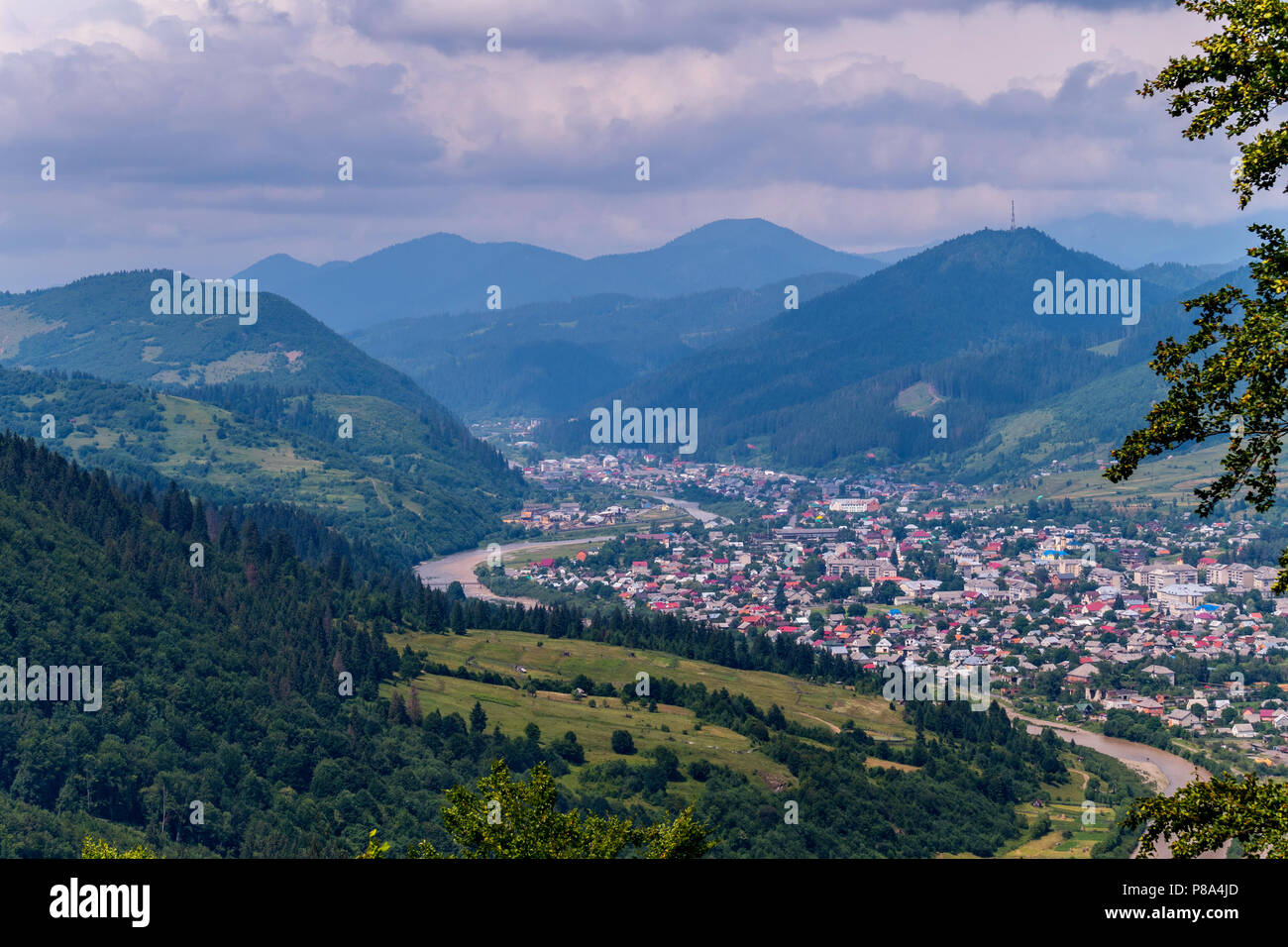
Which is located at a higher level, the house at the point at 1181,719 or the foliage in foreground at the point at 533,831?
the foliage in foreground at the point at 533,831

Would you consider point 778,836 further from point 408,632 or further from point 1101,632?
point 1101,632

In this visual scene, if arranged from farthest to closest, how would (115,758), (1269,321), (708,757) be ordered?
(708,757) → (115,758) → (1269,321)

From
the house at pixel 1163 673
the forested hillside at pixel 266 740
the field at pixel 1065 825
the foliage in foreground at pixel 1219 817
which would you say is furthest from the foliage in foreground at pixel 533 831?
Answer: the house at pixel 1163 673

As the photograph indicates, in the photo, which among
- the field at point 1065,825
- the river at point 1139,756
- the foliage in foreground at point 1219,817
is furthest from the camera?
the river at point 1139,756

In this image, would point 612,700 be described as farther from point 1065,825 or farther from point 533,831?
point 533,831

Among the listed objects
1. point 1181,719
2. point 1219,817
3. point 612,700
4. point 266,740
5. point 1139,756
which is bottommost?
point 1139,756

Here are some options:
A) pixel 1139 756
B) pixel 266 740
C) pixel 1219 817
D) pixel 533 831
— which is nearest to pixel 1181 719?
pixel 1139 756

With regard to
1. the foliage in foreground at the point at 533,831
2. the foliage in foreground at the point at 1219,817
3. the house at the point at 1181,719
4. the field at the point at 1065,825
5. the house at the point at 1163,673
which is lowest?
the field at the point at 1065,825

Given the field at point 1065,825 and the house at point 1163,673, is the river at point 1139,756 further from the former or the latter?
the house at point 1163,673
